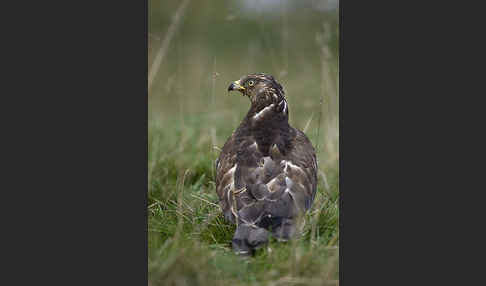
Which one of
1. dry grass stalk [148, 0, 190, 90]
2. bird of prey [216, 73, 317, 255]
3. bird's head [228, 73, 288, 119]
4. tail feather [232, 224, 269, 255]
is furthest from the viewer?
bird's head [228, 73, 288, 119]

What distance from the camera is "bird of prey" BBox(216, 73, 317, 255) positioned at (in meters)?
4.43

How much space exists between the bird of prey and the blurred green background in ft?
0.65

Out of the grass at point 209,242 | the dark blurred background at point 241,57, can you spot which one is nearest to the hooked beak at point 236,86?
the dark blurred background at point 241,57

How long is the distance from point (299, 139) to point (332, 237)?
109cm

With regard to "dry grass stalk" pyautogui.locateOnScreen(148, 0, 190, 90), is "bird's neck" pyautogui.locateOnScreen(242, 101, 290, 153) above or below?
below

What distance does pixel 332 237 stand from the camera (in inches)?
183

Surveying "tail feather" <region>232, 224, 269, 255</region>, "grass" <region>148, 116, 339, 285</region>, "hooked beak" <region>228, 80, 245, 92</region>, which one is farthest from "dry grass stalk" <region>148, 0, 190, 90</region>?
"tail feather" <region>232, 224, 269, 255</region>

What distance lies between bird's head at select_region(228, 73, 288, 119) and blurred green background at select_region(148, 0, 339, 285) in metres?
0.32

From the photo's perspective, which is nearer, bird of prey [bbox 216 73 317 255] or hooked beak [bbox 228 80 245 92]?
bird of prey [bbox 216 73 317 255]

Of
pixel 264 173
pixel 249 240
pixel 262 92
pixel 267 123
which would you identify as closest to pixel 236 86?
pixel 262 92

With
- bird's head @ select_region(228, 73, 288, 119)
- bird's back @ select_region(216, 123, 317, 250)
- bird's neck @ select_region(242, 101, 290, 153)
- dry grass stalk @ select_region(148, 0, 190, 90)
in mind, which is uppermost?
dry grass stalk @ select_region(148, 0, 190, 90)

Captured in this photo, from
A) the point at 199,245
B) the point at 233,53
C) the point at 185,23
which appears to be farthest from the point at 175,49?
the point at 199,245

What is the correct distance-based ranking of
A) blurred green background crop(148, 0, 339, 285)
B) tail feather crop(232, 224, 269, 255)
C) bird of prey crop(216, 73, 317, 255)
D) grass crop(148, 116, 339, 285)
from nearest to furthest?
1. grass crop(148, 116, 339, 285)
2. blurred green background crop(148, 0, 339, 285)
3. tail feather crop(232, 224, 269, 255)
4. bird of prey crop(216, 73, 317, 255)

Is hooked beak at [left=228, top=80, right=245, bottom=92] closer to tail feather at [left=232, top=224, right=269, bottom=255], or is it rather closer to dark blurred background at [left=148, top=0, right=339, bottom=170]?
dark blurred background at [left=148, top=0, right=339, bottom=170]
